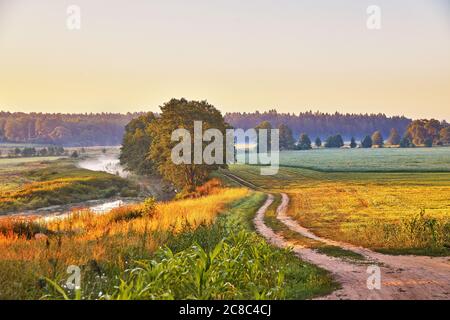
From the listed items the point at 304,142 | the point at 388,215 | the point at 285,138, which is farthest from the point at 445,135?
the point at 388,215

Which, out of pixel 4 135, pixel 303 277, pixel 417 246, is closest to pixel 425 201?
pixel 417 246

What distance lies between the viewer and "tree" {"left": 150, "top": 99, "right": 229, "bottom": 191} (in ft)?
182

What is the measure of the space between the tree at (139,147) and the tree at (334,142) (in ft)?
390

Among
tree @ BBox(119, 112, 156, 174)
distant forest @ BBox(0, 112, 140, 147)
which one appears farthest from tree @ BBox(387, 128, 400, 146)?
tree @ BBox(119, 112, 156, 174)

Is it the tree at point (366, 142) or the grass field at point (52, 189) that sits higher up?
the tree at point (366, 142)

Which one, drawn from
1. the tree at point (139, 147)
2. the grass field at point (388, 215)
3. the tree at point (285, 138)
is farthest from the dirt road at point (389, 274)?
the tree at point (285, 138)

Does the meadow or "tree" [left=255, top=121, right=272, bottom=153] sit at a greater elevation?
"tree" [left=255, top=121, right=272, bottom=153]

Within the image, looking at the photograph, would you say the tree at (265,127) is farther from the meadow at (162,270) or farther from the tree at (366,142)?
the meadow at (162,270)

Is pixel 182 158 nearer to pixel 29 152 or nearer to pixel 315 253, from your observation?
pixel 315 253

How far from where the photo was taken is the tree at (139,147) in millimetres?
78250

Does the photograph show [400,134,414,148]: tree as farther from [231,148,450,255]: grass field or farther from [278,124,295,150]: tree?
[231,148,450,255]: grass field

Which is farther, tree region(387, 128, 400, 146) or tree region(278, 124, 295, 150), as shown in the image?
tree region(387, 128, 400, 146)

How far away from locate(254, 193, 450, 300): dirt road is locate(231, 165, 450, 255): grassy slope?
161 cm

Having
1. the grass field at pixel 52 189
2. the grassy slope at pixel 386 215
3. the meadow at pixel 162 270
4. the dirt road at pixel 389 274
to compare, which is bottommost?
the grass field at pixel 52 189
